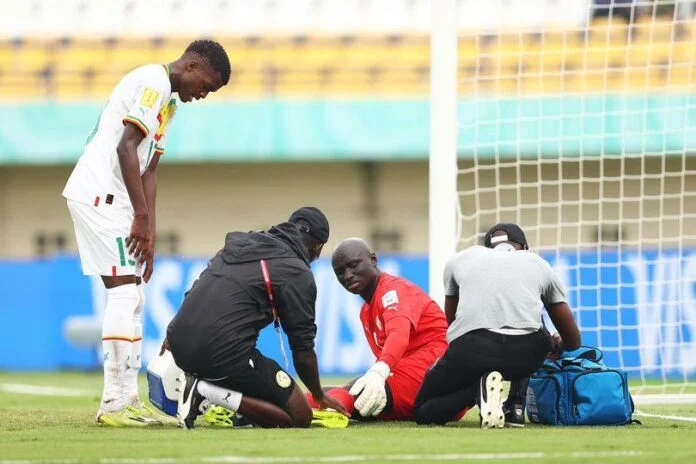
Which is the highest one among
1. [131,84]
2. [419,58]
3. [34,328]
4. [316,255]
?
[419,58]

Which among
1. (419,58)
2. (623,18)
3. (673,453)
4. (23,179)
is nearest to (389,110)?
(419,58)

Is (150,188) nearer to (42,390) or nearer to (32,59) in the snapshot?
(42,390)

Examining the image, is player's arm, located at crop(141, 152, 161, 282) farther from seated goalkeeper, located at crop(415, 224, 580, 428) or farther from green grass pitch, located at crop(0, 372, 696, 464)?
seated goalkeeper, located at crop(415, 224, 580, 428)

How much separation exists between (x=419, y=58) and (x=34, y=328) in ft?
25.4

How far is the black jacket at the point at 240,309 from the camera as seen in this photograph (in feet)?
23.3

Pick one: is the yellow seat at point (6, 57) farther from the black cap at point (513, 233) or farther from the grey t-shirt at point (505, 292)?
the grey t-shirt at point (505, 292)

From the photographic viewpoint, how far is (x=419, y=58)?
21172 millimetres

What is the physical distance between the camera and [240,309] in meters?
7.20

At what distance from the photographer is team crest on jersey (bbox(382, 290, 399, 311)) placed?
7.76 meters

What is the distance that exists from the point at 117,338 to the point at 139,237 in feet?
1.88

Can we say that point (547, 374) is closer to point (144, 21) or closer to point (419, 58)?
point (419, 58)

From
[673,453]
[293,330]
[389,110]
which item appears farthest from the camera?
[389,110]

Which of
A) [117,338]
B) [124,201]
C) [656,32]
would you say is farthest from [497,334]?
[656,32]

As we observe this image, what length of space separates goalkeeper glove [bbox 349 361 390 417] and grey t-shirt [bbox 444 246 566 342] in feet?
1.49
